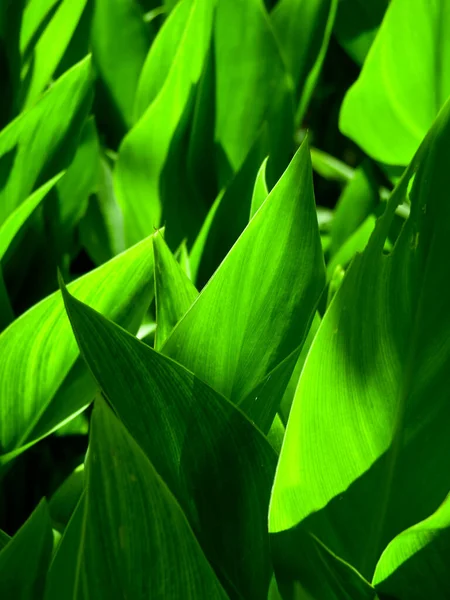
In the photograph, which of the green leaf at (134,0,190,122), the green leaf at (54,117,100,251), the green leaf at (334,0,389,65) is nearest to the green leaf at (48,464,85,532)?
the green leaf at (54,117,100,251)

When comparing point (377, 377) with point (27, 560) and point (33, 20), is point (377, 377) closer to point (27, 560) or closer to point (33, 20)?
point (27, 560)

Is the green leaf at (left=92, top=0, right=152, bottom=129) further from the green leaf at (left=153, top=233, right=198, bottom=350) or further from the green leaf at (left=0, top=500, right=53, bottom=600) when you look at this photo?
the green leaf at (left=0, top=500, right=53, bottom=600)

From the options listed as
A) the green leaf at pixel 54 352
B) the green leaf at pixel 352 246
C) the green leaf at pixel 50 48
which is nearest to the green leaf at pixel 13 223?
the green leaf at pixel 54 352

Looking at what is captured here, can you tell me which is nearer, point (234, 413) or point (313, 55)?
point (234, 413)

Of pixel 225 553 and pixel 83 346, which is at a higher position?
pixel 83 346

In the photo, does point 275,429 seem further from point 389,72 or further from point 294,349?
point 389,72

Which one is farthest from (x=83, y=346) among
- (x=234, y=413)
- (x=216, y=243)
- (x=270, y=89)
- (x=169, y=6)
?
(x=169, y=6)
